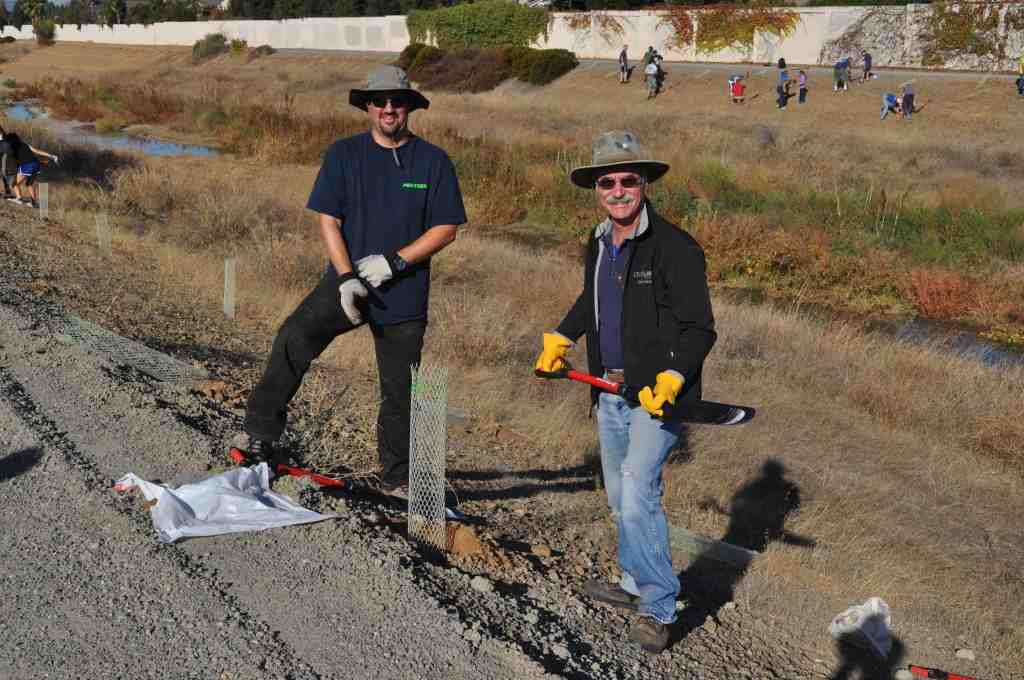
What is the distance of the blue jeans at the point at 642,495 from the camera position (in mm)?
4320

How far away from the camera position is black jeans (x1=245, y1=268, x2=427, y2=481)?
17.0 ft

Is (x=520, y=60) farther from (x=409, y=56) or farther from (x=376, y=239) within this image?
(x=376, y=239)

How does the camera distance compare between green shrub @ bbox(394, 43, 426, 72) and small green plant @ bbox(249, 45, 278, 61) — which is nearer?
green shrub @ bbox(394, 43, 426, 72)

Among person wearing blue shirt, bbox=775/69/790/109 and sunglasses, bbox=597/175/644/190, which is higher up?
sunglasses, bbox=597/175/644/190

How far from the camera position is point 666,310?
14.0 ft

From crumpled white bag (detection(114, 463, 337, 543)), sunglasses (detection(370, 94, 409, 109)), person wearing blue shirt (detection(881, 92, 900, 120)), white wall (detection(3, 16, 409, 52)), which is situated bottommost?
crumpled white bag (detection(114, 463, 337, 543))

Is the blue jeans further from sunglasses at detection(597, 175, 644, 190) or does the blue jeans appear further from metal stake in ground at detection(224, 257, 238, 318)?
metal stake in ground at detection(224, 257, 238, 318)

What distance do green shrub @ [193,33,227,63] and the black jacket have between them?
74378mm

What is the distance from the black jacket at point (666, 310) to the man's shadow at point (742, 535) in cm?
127

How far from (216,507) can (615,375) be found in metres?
1.82

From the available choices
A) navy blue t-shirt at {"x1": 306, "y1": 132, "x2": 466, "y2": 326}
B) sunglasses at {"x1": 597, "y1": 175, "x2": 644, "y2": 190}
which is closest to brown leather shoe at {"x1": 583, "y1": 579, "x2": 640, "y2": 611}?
navy blue t-shirt at {"x1": 306, "y1": 132, "x2": 466, "y2": 326}

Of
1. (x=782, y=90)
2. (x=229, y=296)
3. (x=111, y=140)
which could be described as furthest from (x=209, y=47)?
(x=229, y=296)

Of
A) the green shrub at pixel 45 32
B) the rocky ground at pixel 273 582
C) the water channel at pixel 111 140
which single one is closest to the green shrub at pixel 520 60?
the water channel at pixel 111 140

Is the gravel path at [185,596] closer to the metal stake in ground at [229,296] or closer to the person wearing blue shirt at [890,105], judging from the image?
the metal stake in ground at [229,296]
